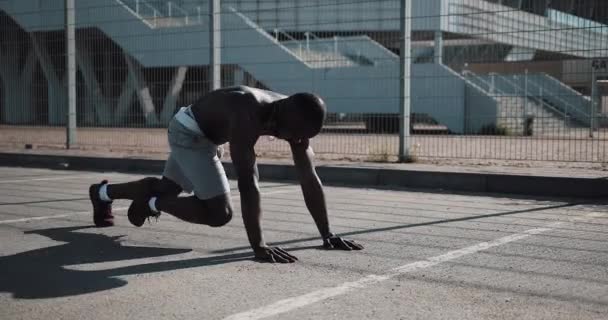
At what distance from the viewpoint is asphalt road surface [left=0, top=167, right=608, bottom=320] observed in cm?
368

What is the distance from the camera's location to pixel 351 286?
411cm

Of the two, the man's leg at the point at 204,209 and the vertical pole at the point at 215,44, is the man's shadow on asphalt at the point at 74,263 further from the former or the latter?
the vertical pole at the point at 215,44

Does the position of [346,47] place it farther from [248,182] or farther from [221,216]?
[248,182]

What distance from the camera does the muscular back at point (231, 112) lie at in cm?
455

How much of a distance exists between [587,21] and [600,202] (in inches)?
113

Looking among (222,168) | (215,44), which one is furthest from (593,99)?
(222,168)

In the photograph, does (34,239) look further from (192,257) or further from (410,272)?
(410,272)

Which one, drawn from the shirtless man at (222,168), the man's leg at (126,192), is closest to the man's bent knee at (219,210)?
the shirtless man at (222,168)

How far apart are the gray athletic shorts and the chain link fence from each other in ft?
19.3

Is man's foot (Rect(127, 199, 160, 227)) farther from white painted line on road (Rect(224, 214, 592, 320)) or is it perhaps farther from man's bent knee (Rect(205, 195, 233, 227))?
white painted line on road (Rect(224, 214, 592, 320))

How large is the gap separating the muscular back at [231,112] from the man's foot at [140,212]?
0.81m

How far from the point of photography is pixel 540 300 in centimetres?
384

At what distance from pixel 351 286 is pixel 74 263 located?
1894 mm

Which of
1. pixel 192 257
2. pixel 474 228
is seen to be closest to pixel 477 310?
pixel 192 257
